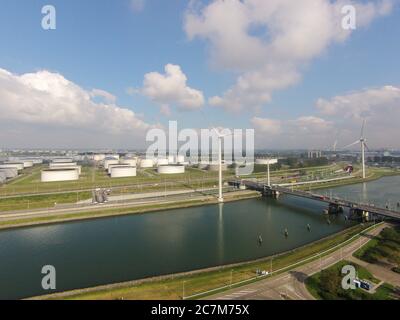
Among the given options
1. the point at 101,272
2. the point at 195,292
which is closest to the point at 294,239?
the point at 195,292

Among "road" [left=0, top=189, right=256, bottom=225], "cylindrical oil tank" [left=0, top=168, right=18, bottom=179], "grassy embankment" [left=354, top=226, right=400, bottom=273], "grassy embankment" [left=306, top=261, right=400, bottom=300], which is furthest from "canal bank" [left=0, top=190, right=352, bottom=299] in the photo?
"cylindrical oil tank" [left=0, top=168, right=18, bottom=179]

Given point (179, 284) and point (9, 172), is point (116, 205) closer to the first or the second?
point (179, 284)

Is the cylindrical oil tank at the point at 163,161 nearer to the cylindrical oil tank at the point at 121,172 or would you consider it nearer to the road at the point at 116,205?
the cylindrical oil tank at the point at 121,172

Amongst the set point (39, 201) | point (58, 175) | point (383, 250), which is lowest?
point (383, 250)

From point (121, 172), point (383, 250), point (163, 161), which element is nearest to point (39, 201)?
point (121, 172)

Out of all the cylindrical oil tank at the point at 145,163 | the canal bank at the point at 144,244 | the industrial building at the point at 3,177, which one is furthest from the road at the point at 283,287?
the cylindrical oil tank at the point at 145,163

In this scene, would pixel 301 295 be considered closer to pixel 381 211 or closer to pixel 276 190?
pixel 381 211
